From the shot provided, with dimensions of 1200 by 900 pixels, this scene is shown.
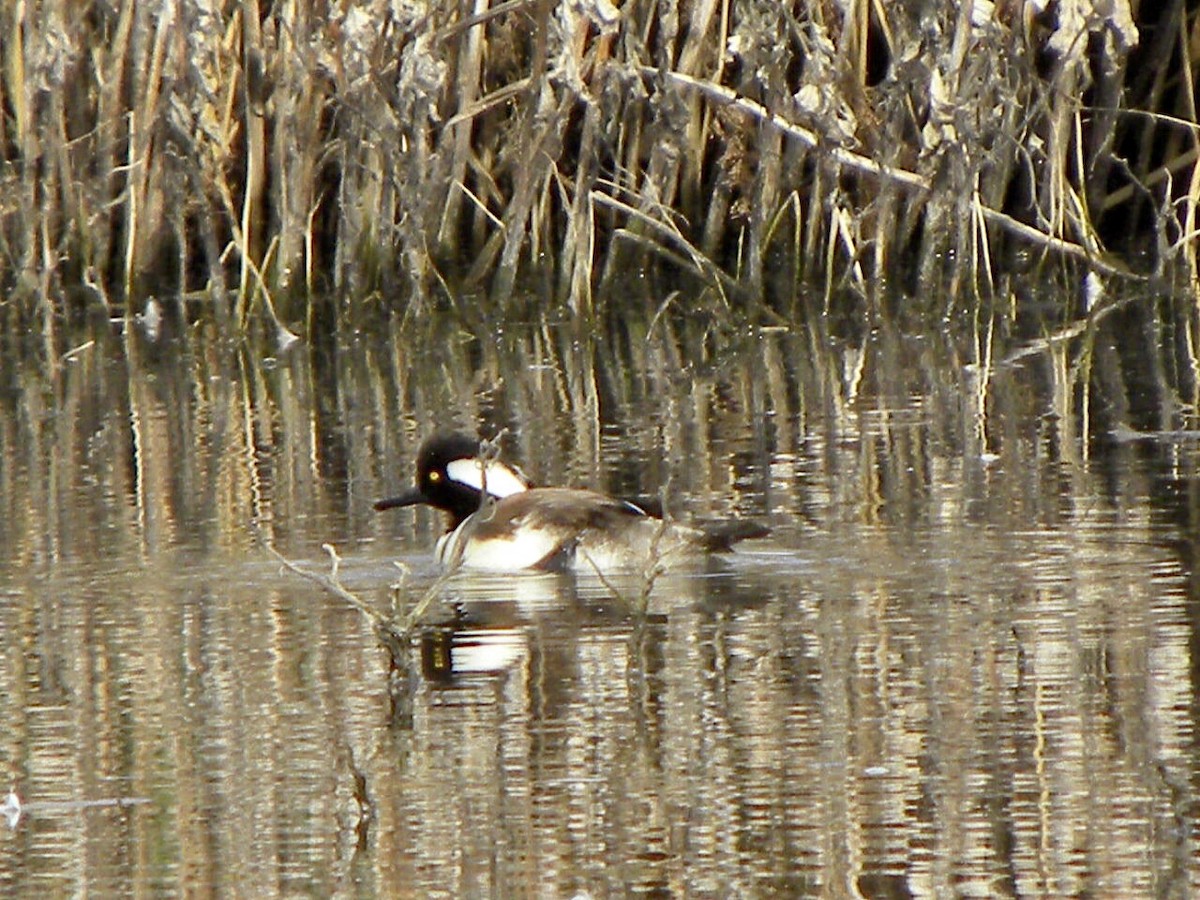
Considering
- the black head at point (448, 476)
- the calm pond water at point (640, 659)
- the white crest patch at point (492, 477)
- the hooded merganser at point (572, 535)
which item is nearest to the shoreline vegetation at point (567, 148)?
the calm pond water at point (640, 659)

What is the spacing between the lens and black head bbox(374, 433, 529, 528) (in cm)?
755

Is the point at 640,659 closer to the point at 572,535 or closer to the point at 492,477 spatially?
the point at 572,535

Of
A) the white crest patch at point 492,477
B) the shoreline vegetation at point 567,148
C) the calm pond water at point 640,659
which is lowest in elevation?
the calm pond water at point 640,659

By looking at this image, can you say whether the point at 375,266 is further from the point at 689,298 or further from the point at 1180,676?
Result: the point at 1180,676

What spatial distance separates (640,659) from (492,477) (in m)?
2.05

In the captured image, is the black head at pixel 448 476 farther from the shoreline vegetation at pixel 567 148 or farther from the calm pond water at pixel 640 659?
the shoreline vegetation at pixel 567 148

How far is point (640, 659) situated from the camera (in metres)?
5.74

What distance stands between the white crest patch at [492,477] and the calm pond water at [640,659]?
239 mm

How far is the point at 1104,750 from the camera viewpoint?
4754 mm

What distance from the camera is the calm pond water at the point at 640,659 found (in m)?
4.33

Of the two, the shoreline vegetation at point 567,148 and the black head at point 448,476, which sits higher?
the shoreline vegetation at point 567,148

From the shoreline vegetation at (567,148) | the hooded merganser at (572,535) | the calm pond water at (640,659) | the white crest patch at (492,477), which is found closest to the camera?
the calm pond water at (640,659)

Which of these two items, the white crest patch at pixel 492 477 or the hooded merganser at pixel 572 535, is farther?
the white crest patch at pixel 492 477

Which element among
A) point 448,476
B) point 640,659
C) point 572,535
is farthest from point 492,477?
point 640,659
